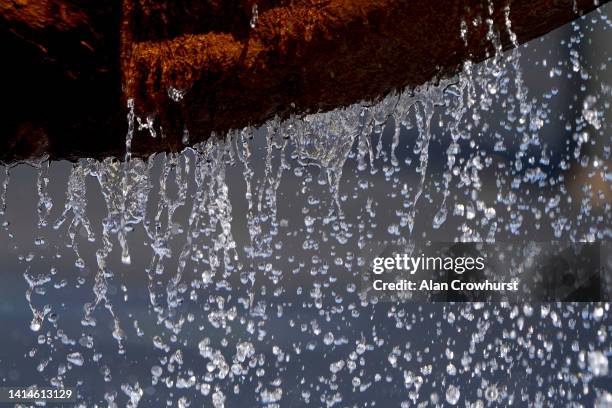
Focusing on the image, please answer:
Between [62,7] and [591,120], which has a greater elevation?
[591,120]

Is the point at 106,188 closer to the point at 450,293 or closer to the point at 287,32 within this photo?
the point at 287,32

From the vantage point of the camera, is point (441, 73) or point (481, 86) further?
point (481, 86)

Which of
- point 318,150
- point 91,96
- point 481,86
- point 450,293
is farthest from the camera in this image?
point 450,293

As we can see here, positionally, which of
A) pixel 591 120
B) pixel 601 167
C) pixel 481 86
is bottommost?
pixel 481 86

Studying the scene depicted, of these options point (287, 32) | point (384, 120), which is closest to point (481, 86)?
point (384, 120)

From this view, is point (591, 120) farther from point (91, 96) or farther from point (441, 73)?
point (91, 96)

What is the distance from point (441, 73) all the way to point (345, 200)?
465 centimetres

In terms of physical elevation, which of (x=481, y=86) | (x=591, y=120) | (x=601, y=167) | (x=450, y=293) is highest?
(x=591, y=120)

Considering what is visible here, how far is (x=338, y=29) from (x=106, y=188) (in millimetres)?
1733

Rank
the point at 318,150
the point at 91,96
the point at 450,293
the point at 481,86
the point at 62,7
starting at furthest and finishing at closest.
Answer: the point at 450,293 < the point at 318,150 < the point at 481,86 < the point at 91,96 < the point at 62,7

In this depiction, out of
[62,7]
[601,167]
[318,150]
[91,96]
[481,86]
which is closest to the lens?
[62,7]

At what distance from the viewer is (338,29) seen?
2.77m

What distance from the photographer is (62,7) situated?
2.68 meters

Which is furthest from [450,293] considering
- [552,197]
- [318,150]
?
[318,150]
